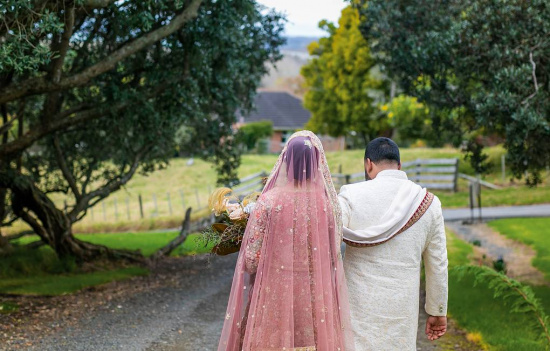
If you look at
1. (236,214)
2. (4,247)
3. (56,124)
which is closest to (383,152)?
(236,214)

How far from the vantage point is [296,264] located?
4586mm

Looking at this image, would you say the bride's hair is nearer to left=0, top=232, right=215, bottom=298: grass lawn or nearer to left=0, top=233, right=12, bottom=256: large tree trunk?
left=0, top=232, right=215, bottom=298: grass lawn

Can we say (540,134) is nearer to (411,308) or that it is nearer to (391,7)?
(391,7)

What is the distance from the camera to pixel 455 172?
31734mm

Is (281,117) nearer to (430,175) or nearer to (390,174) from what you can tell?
(430,175)

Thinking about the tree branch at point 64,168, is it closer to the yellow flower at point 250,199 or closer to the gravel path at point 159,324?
the gravel path at point 159,324

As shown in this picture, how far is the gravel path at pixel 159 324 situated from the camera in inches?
336

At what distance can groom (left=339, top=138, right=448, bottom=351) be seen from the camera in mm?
4664

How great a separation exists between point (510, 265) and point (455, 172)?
53.2 ft

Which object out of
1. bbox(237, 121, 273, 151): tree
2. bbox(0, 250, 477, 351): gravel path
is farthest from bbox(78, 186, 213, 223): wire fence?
bbox(237, 121, 273, 151): tree

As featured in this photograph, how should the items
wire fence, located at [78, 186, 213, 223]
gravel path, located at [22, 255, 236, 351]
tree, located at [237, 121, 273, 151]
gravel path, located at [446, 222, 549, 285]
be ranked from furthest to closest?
1. tree, located at [237, 121, 273, 151]
2. wire fence, located at [78, 186, 213, 223]
3. gravel path, located at [446, 222, 549, 285]
4. gravel path, located at [22, 255, 236, 351]

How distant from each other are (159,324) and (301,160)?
237 inches

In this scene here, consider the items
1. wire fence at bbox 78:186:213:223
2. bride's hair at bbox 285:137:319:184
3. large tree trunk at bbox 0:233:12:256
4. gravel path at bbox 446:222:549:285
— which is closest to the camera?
bride's hair at bbox 285:137:319:184

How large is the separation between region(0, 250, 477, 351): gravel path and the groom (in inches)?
102
